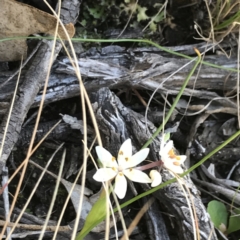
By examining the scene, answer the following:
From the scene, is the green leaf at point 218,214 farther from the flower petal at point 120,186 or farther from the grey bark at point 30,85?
the grey bark at point 30,85

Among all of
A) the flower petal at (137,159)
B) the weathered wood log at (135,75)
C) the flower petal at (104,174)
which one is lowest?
the flower petal at (104,174)

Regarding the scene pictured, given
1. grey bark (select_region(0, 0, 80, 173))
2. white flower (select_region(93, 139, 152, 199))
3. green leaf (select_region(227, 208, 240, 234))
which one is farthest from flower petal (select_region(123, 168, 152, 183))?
green leaf (select_region(227, 208, 240, 234))

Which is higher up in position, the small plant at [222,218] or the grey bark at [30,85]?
the grey bark at [30,85]

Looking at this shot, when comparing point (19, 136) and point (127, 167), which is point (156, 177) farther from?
point (19, 136)

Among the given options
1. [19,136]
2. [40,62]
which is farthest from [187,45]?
[19,136]

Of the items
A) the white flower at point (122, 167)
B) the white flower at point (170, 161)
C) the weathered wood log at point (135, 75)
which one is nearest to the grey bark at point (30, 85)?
the weathered wood log at point (135, 75)

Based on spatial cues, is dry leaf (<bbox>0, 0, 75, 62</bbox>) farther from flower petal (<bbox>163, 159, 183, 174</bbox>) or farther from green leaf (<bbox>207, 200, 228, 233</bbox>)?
green leaf (<bbox>207, 200, 228, 233</bbox>)
